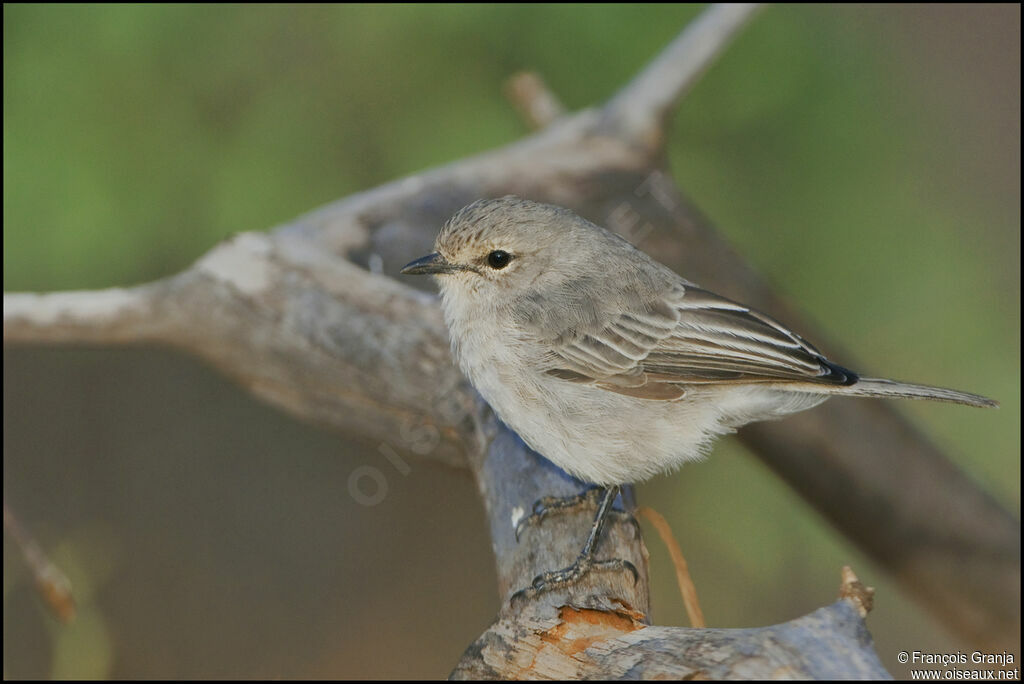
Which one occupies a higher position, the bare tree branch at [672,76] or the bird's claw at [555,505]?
the bare tree branch at [672,76]

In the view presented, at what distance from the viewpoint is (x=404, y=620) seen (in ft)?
14.0

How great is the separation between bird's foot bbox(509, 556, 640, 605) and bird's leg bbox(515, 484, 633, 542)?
18cm

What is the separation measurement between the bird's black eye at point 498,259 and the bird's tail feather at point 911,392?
3.09 ft

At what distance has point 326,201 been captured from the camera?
4.19m

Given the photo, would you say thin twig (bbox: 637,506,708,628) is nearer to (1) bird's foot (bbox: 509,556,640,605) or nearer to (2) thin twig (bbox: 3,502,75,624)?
(1) bird's foot (bbox: 509,556,640,605)

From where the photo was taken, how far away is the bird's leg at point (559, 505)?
2.53 m

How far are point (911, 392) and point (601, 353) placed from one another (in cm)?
77

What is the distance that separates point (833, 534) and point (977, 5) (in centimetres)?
292

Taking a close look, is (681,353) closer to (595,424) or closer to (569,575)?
(595,424)

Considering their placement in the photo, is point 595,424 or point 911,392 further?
point 595,424

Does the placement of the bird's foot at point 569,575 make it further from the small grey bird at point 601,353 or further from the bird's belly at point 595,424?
the bird's belly at point 595,424

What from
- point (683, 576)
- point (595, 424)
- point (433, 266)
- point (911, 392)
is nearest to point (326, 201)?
point (433, 266)

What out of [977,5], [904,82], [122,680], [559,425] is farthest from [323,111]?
[977,5]

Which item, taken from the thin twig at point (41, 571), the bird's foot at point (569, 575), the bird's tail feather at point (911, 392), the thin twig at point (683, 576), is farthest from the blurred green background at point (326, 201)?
the bird's tail feather at point (911, 392)
